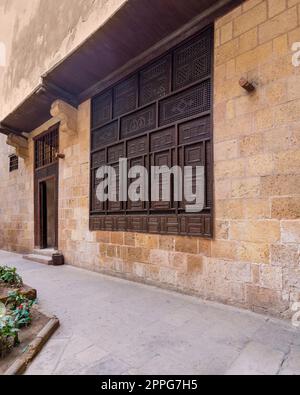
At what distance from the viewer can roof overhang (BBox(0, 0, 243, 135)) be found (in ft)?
11.1

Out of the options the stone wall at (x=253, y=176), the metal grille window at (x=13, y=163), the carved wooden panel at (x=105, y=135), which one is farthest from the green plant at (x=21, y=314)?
the metal grille window at (x=13, y=163)

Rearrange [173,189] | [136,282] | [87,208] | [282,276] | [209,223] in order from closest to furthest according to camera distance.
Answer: [282,276]
[209,223]
[173,189]
[136,282]
[87,208]

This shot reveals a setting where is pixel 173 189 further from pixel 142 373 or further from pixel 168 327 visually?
pixel 142 373

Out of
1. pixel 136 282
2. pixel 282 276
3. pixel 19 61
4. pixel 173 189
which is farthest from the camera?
pixel 19 61

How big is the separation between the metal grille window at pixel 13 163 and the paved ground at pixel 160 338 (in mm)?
6527

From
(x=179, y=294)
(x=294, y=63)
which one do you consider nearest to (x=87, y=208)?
(x=179, y=294)

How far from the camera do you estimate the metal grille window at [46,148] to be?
691cm

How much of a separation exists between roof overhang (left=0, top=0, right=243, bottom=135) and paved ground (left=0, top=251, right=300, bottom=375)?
3.72 metres

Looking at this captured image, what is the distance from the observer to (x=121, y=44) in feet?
13.4

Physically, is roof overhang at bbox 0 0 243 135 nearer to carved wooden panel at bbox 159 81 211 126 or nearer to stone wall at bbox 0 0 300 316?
stone wall at bbox 0 0 300 316

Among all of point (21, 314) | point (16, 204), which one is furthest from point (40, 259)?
point (21, 314)

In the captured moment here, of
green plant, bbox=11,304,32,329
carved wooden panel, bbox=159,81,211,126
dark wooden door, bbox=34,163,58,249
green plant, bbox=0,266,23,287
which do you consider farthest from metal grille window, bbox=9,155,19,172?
green plant, bbox=11,304,32,329

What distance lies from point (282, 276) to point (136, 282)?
2363mm

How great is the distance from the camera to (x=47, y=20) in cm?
598
